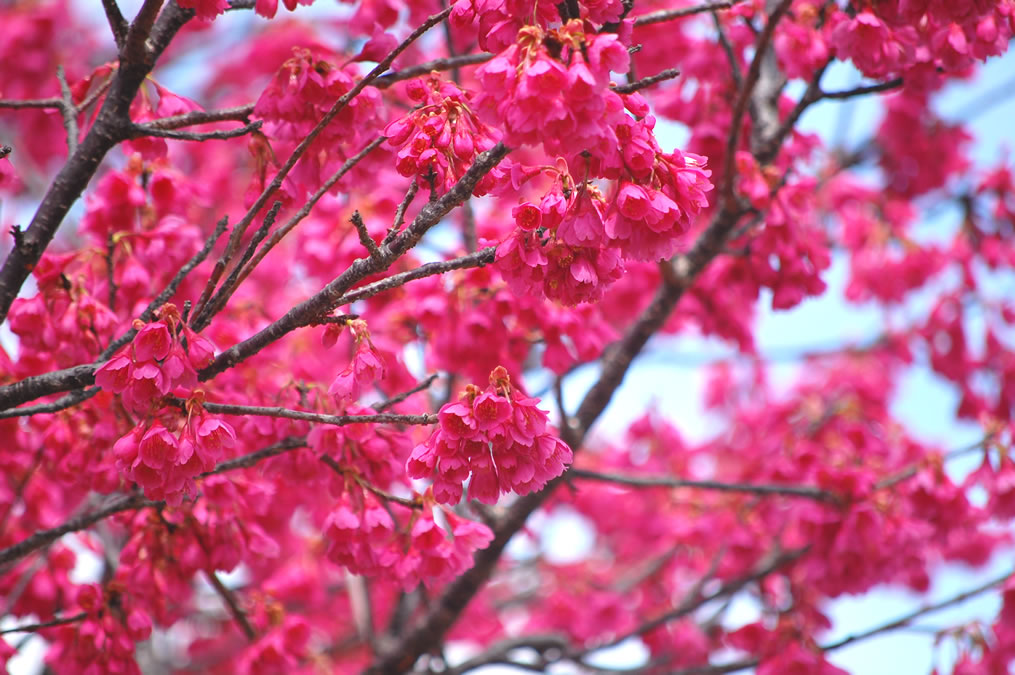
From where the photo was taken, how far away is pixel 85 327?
2508mm

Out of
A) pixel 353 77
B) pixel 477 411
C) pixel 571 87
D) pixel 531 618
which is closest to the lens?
pixel 571 87

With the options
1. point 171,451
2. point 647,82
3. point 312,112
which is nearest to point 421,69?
point 312,112

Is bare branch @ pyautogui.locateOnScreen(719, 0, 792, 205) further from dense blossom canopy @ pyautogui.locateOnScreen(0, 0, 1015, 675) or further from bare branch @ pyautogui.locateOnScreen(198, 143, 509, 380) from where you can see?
bare branch @ pyautogui.locateOnScreen(198, 143, 509, 380)

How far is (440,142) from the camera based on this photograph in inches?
75.9

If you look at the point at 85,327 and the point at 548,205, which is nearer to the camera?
the point at 548,205

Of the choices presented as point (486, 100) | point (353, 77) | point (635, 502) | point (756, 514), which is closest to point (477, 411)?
point (486, 100)

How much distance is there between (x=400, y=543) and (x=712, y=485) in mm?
1414

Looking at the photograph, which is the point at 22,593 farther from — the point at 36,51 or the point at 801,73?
the point at 36,51

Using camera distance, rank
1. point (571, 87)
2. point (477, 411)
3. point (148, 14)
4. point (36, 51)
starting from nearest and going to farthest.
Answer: point (571, 87), point (477, 411), point (148, 14), point (36, 51)

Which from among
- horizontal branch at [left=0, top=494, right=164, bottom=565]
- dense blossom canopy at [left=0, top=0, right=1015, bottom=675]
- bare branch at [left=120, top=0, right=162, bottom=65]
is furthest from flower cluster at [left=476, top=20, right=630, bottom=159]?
horizontal branch at [left=0, top=494, right=164, bottom=565]

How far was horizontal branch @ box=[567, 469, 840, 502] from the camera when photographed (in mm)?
3332

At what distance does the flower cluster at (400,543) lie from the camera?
7.77ft

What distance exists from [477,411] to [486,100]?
67cm

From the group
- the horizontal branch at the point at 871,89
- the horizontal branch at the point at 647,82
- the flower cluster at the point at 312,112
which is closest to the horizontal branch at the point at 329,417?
the flower cluster at the point at 312,112
